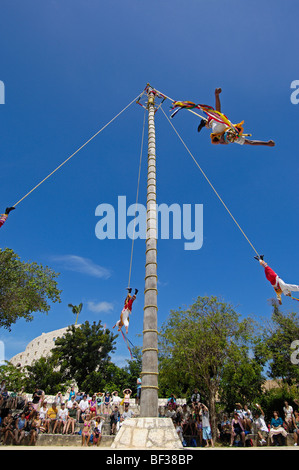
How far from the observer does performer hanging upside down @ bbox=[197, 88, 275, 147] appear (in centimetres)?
875

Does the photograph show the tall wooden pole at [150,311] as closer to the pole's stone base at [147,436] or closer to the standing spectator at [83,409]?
the pole's stone base at [147,436]

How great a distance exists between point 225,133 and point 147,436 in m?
8.54

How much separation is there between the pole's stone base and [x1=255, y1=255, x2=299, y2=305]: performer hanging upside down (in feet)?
13.9

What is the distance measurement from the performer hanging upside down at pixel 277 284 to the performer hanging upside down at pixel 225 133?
12.6 ft

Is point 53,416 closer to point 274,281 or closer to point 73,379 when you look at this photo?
point 274,281

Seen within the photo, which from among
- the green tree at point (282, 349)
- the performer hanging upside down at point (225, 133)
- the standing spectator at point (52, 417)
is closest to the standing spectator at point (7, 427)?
the standing spectator at point (52, 417)

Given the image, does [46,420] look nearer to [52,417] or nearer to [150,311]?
[52,417]

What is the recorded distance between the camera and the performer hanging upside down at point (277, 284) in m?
6.94

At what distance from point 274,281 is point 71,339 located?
3056 centimetres

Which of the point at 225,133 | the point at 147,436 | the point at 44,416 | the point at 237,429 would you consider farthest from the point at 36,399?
the point at 225,133

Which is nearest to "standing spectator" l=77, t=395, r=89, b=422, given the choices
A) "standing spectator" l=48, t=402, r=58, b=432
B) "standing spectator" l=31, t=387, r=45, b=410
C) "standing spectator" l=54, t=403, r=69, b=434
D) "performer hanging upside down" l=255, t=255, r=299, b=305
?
"standing spectator" l=48, t=402, r=58, b=432

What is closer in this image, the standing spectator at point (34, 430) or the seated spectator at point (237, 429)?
the standing spectator at point (34, 430)

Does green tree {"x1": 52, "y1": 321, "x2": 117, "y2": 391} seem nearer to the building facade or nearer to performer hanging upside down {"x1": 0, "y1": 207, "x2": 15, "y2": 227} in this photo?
the building facade

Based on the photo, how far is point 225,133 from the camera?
8844 millimetres
